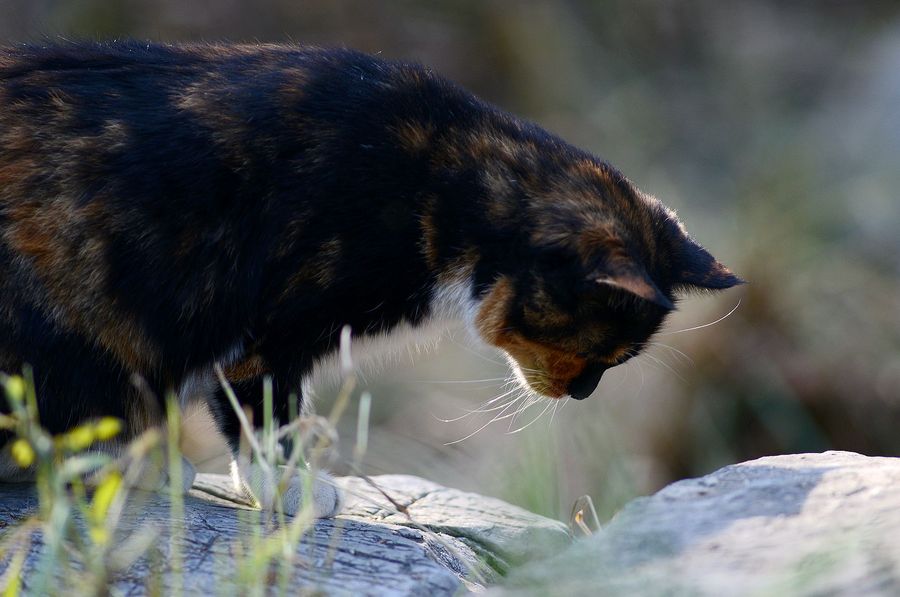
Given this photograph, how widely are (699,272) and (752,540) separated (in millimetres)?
1356

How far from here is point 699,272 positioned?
3.34 meters

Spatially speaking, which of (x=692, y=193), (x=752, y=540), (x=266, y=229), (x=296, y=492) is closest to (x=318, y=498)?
(x=296, y=492)

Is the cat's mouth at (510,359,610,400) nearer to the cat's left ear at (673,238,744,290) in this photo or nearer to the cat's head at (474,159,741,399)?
the cat's head at (474,159,741,399)

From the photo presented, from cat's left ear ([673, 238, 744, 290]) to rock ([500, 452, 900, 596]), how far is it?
812 mm

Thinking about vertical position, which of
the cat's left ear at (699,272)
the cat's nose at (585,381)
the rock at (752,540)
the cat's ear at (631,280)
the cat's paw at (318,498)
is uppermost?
the cat's left ear at (699,272)

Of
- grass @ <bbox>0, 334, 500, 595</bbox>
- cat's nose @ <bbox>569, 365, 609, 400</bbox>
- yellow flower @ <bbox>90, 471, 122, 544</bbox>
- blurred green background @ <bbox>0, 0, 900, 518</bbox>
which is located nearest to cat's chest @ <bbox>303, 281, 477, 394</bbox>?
cat's nose @ <bbox>569, 365, 609, 400</bbox>

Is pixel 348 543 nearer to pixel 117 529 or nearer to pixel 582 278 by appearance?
pixel 117 529

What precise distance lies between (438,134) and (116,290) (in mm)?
988

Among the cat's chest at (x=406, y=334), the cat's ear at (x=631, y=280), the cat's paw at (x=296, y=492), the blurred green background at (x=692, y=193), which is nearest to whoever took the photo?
the cat's ear at (x=631, y=280)

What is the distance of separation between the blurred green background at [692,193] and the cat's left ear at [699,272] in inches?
37.3

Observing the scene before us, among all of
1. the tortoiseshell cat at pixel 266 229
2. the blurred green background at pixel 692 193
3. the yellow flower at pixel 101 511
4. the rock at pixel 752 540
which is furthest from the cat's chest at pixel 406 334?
→ the yellow flower at pixel 101 511

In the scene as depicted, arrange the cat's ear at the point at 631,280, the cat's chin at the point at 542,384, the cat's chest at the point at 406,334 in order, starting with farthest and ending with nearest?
1. the cat's chin at the point at 542,384
2. the cat's chest at the point at 406,334
3. the cat's ear at the point at 631,280

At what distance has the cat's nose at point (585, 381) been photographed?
3.39 metres

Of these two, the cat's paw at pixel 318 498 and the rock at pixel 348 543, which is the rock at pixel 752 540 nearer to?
the rock at pixel 348 543
